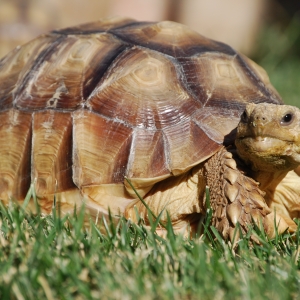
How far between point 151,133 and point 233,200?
0.55 metres

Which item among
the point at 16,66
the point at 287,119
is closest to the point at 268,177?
the point at 287,119

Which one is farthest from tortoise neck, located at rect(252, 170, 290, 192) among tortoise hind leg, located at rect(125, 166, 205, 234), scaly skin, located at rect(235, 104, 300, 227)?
tortoise hind leg, located at rect(125, 166, 205, 234)

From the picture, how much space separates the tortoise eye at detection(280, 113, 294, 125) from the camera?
2.65 metres

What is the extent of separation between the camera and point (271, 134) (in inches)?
104

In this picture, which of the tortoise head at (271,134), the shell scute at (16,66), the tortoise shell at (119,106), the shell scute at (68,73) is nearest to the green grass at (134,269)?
the tortoise head at (271,134)

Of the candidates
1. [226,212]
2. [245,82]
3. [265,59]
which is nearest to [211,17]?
[265,59]

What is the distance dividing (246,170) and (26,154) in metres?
1.23

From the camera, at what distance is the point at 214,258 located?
7.00ft

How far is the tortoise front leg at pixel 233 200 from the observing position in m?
2.75

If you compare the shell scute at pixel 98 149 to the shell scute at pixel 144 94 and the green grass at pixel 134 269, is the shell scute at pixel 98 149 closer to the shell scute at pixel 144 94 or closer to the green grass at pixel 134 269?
the shell scute at pixel 144 94

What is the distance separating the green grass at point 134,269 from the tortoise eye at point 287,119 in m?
0.58

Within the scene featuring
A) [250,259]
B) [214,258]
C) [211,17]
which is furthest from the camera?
[211,17]

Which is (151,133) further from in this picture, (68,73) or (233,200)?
(68,73)

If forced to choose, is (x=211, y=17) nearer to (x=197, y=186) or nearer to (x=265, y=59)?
(x=265, y=59)
